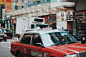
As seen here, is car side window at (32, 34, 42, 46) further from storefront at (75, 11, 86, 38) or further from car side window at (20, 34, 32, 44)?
storefront at (75, 11, 86, 38)

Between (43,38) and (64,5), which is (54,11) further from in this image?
(43,38)

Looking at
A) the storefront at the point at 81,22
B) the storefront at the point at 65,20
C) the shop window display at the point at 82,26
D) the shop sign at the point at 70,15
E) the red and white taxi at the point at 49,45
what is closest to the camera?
the red and white taxi at the point at 49,45

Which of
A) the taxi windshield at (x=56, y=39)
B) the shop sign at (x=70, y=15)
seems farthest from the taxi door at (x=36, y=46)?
the shop sign at (x=70, y=15)

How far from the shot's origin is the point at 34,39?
686 cm

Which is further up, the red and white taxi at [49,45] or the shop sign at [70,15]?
the shop sign at [70,15]

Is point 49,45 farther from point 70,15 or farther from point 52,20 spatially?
point 52,20

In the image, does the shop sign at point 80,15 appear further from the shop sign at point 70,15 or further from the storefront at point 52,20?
the storefront at point 52,20

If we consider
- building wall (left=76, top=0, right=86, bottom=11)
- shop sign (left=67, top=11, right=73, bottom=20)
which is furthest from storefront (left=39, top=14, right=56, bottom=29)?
building wall (left=76, top=0, right=86, bottom=11)

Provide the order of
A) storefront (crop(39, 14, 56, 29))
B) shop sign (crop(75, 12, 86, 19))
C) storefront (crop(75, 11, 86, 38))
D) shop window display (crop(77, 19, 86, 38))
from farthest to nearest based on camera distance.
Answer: storefront (crop(39, 14, 56, 29)) < shop window display (crop(77, 19, 86, 38)) < storefront (crop(75, 11, 86, 38)) < shop sign (crop(75, 12, 86, 19))

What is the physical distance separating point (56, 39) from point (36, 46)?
781mm

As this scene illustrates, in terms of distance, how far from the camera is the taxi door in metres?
6.29

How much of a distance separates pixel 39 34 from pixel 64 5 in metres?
15.7

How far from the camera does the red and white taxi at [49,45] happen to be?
17.6 ft

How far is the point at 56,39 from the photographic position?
659cm
